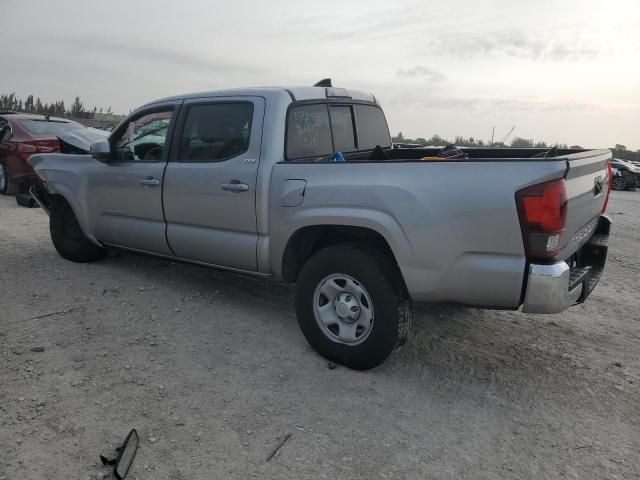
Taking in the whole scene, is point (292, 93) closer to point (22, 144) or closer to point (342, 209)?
point (342, 209)

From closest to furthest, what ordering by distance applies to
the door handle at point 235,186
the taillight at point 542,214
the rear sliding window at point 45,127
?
the taillight at point 542,214 < the door handle at point 235,186 < the rear sliding window at point 45,127

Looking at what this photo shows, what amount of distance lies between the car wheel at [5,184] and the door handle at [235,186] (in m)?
8.01

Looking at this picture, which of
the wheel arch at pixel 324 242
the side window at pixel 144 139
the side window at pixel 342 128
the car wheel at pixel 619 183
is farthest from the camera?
the car wheel at pixel 619 183

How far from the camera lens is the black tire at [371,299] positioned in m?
3.29

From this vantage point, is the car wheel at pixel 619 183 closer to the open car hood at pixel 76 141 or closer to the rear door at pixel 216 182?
the open car hood at pixel 76 141

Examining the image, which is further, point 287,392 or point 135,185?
point 135,185

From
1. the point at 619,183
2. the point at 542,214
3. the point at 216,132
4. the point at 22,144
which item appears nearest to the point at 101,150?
the point at 216,132

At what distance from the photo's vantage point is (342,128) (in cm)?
457

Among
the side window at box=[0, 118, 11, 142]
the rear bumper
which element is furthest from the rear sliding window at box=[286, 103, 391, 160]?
the side window at box=[0, 118, 11, 142]

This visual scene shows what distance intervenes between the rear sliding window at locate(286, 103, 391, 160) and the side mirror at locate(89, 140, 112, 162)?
2.13 meters

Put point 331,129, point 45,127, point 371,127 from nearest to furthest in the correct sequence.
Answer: point 331,129
point 371,127
point 45,127

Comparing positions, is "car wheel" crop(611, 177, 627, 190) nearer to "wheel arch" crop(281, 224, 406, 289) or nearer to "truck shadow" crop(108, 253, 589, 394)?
"truck shadow" crop(108, 253, 589, 394)

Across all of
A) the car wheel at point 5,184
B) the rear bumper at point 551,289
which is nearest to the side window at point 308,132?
the rear bumper at point 551,289

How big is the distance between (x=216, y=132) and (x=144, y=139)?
1.10 m
